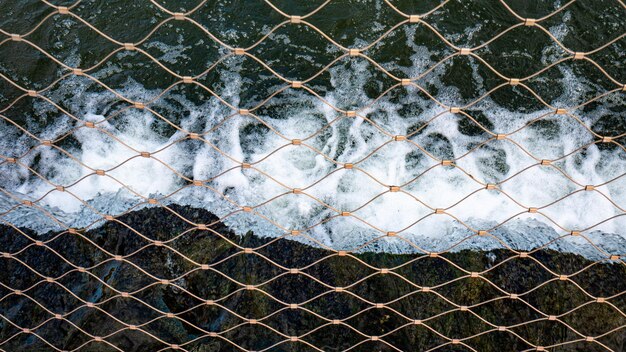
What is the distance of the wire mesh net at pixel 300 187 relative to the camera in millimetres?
1663

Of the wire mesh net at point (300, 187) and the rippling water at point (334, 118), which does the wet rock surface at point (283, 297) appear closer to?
the wire mesh net at point (300, 187)

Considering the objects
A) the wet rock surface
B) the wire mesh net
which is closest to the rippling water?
the wire mesh net

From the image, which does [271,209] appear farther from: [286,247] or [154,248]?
[154,248]

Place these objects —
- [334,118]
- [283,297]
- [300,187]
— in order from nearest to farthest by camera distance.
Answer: [283,297] → [300,187] → [334,118]

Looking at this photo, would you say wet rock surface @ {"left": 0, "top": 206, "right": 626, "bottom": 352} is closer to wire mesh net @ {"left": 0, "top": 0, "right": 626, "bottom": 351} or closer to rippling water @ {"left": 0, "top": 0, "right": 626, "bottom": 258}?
wire mesh net @ {"left": 0, "top": 0, "right": 626, "bottom": 351}

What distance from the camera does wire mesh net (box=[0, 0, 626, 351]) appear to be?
1663 millimetres

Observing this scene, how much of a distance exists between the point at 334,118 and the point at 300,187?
319mm

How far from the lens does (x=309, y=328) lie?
167 centimetres

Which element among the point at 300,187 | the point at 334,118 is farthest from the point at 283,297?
the point at 334,118

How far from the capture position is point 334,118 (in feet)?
7.54

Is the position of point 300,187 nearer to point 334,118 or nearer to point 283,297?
point 334,118

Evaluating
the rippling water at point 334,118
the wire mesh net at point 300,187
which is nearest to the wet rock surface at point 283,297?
the wire mesh net at point 300,187

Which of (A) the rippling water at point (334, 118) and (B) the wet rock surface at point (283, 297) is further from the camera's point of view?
(A) the rippling water at point (334, 118)

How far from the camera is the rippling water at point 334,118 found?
205 cm
